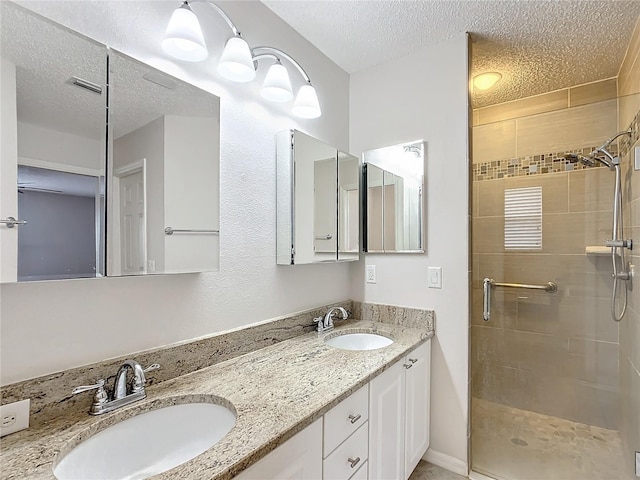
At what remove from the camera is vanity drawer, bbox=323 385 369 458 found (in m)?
1.07

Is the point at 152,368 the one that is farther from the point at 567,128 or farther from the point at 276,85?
the point at 567,128

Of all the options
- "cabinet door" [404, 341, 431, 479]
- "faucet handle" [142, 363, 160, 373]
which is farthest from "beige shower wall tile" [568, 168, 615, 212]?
"faucet handle" [142, 363, 160, 373]

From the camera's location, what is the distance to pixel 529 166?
6.79ft

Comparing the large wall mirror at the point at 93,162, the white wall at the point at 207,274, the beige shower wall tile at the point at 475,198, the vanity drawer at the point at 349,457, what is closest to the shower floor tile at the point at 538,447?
the vanity drawer at the point at 349,457

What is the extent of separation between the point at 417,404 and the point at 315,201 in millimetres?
1223

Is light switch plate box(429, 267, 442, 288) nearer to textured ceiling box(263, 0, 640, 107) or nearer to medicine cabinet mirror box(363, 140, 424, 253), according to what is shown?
medicine cabinet mirror box(363, 140, 424, 253)

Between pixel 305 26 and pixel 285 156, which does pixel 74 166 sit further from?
pixel 305 26

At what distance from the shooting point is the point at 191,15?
1.16 meters

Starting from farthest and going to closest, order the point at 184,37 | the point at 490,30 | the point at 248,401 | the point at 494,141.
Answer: the point at 494,141 < the point at 490,30 < the point at 184,37 < the point at 248,401

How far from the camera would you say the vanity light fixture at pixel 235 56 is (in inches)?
45.3

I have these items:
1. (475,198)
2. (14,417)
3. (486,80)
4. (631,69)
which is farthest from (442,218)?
(14,417)

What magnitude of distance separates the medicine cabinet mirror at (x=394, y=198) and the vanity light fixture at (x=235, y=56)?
0.61m

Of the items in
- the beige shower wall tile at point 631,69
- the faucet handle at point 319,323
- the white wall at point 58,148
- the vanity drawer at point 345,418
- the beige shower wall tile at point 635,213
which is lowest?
the vanity drawer at point 345,418

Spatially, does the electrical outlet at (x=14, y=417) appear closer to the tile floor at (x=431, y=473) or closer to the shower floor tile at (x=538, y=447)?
the tile floor at (x=431, y=473)
